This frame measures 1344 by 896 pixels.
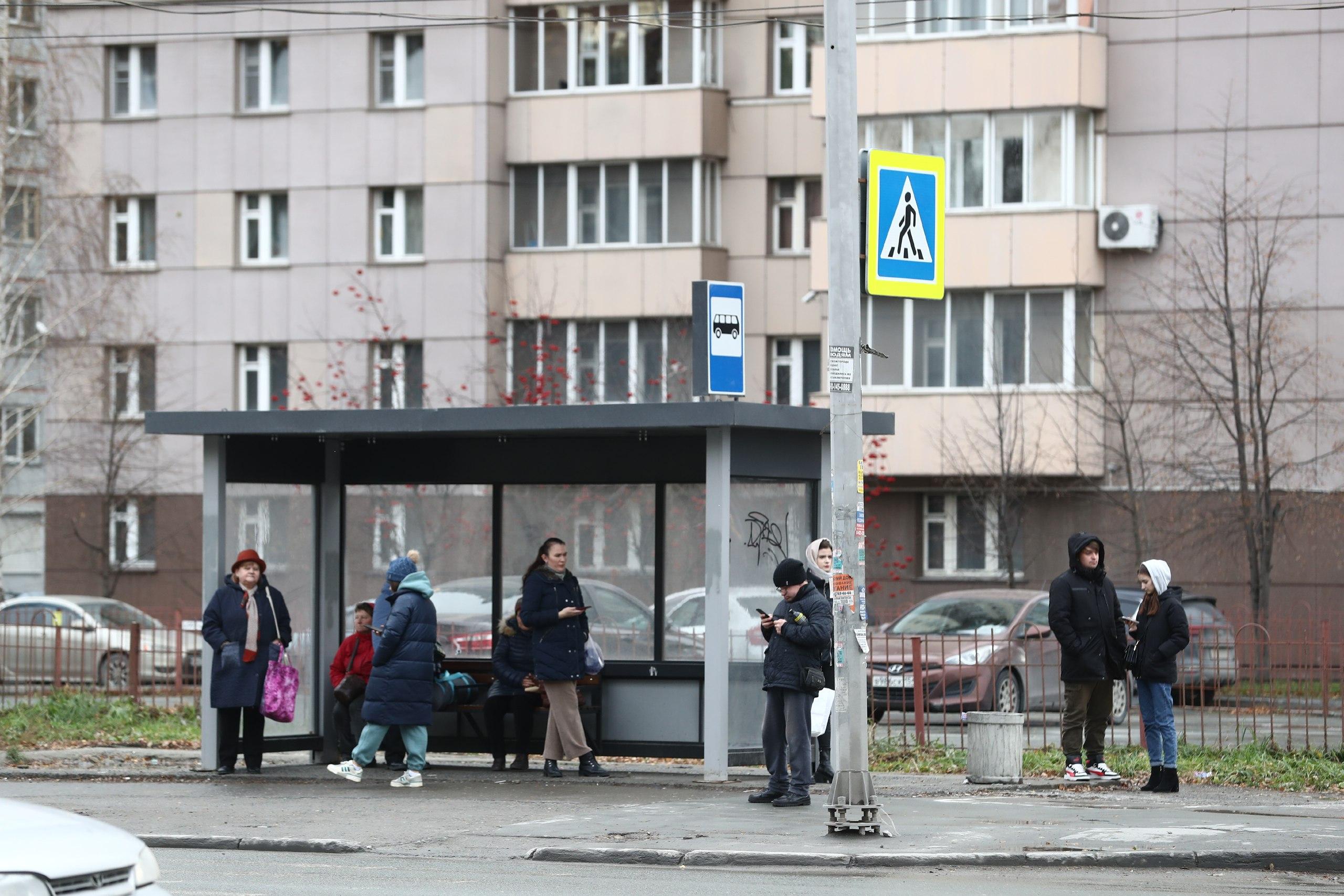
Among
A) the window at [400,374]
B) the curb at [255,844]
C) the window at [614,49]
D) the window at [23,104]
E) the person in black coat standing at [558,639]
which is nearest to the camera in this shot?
the curb at [255,844]

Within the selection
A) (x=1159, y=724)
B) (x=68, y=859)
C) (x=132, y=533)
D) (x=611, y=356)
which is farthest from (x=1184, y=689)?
(x=132, y=533)

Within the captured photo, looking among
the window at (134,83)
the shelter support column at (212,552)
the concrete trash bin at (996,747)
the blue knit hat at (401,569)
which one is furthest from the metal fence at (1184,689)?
the window at (134,83)

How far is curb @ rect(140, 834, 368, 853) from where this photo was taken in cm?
1171

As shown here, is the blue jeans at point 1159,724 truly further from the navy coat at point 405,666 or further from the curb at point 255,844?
the curb at point 255,844

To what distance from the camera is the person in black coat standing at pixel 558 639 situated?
49.1 ft

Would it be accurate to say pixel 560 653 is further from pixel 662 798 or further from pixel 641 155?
pixel 641 155

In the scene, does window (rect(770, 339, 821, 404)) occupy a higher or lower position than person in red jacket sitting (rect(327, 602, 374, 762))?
higher

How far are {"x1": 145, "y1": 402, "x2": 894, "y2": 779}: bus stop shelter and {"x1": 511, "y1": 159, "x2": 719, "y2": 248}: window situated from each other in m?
21.5

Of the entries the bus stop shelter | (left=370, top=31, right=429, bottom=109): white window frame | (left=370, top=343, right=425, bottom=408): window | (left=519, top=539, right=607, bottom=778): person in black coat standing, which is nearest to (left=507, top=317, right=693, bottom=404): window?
(left=370, top=343, right=425, bottom=408): window

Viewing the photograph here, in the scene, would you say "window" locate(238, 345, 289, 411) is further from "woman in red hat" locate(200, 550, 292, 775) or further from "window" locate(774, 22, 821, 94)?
"woman in red hat" locate(200, 550, 292, 775)

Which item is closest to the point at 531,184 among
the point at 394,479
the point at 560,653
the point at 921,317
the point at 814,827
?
the point at 921,317

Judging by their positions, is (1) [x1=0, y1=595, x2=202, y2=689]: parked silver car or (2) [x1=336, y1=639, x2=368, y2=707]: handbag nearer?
(2) [x1=336, y1=639, x2=368, y2=707]: handbag

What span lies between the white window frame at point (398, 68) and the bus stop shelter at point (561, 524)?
2346cm

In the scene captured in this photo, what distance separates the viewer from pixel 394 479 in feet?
55.9
